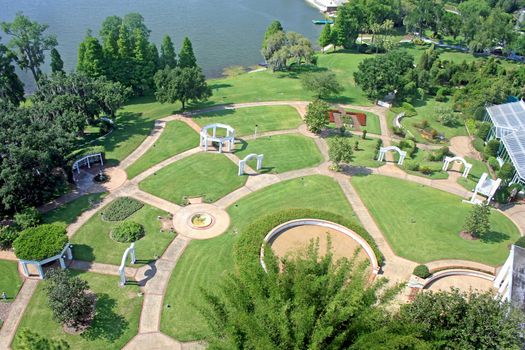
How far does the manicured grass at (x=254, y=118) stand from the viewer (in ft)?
249

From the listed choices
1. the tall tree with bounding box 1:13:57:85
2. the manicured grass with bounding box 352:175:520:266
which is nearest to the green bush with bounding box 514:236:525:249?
the manicured grass with bounding box 352:175:520:266

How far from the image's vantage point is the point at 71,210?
51.8 m

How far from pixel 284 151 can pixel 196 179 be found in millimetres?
16574

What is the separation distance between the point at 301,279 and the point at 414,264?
77.2 feet

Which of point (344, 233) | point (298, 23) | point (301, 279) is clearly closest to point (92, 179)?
point (344, 233)

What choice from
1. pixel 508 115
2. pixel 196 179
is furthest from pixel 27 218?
pixel 508 115

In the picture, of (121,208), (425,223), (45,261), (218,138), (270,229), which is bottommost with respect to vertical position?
(425,223)

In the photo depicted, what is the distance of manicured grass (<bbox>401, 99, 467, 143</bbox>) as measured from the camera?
7944cm

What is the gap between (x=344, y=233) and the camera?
5116 cm

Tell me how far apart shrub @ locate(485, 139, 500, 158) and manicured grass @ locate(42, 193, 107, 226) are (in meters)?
61.9

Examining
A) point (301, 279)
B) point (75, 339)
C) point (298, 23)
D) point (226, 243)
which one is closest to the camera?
point (301, 279)

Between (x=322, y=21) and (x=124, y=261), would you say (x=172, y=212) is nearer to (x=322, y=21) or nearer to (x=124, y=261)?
(x=124, y=261)

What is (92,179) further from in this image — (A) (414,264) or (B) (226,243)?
(A) (414,264)

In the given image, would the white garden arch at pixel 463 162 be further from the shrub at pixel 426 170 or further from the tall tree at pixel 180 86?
the tall tree at pixel 180 86
